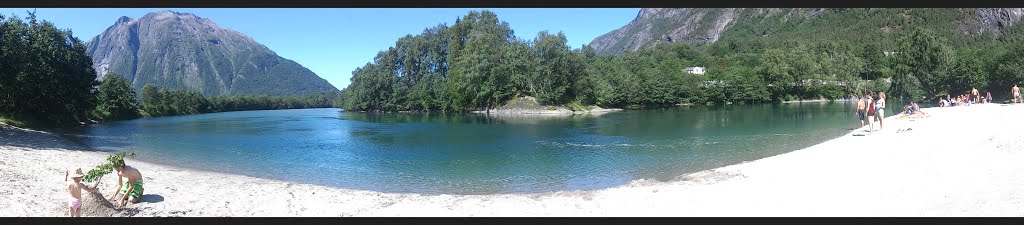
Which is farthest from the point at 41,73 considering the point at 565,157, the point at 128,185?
the point at 565,157

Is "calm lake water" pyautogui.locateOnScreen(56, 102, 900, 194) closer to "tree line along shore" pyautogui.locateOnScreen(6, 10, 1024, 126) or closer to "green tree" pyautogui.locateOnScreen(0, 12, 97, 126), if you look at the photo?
"green tree" pyautogui.locateOnScreen(0, 12, 97, 126)

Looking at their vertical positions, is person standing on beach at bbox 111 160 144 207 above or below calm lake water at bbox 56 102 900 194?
above

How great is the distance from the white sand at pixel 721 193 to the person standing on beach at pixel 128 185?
0.40 metres

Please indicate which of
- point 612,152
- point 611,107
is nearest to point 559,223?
point 612,152

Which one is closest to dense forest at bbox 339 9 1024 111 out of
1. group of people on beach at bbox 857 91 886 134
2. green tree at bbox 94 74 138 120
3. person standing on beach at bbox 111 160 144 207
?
green tree at bbox 94 74 138 120

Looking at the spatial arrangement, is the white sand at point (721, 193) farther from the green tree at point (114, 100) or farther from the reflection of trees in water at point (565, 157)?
the green tree at point (114, 100)

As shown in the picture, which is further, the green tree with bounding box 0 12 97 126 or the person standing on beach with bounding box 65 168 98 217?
the green tree with bounding box 0 12 97 126

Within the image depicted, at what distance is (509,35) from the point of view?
110 metres

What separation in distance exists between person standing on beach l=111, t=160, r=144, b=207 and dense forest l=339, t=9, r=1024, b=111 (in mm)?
77561

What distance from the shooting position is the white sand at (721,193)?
398 inches

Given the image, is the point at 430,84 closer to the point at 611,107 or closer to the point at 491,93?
the point at 491,93

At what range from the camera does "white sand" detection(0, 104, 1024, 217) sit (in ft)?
33.2

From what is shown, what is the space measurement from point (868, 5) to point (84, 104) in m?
69.7

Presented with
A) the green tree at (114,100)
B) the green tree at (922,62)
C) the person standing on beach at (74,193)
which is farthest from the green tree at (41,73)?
the green tree at (922,62)
